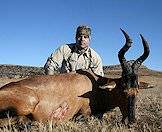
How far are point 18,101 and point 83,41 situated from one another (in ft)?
12.1

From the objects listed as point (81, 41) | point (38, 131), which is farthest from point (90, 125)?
point (81, 41)

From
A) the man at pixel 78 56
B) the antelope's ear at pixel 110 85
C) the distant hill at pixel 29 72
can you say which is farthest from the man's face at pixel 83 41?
the distant hill at pixel 29 72

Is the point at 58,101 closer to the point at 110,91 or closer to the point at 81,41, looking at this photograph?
the point at 110,91

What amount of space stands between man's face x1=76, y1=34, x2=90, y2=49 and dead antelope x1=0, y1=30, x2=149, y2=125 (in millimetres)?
1732

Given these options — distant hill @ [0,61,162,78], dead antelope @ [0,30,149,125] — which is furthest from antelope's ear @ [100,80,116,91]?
distant hill @ [0,61,162,78]

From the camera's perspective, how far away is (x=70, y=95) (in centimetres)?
920

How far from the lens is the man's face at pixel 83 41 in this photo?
37.8ft

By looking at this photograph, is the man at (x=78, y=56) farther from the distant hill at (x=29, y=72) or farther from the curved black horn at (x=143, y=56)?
the distant hill at (x=29, y=72)

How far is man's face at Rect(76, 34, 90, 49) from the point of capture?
1152cm

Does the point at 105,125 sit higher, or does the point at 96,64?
the point at 96,64

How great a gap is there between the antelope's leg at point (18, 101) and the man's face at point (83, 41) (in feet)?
11.0

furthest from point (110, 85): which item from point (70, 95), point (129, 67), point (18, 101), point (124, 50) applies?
point (18, 101)

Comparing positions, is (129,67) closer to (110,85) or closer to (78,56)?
(110,85)

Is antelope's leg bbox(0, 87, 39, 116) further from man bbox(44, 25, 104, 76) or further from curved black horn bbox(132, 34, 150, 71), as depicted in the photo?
man bbox(44, 25, 104, 76)
